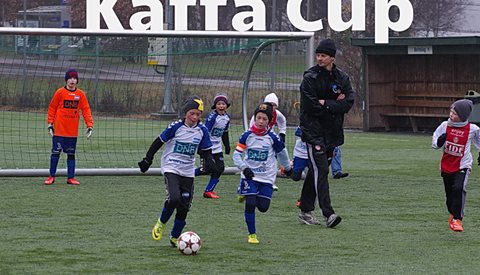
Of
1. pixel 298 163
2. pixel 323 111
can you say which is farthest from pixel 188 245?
pixel 298 163

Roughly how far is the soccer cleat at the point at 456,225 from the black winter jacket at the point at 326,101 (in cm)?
156

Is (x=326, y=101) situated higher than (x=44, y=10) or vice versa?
(x=44, y=10)

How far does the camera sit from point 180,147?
1080 centimetres

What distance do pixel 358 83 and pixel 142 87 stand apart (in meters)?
20.5

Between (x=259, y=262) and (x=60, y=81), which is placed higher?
(x=60, y=81)

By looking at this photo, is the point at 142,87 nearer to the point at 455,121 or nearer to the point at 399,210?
the point at 399,210

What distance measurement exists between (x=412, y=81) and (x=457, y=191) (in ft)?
73.5

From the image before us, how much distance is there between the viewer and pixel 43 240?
10844mm

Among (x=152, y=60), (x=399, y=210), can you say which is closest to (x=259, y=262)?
(x=399, y=210)

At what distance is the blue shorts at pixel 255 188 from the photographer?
11.1 m

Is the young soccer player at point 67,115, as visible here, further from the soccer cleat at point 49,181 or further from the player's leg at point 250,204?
the player's leg at point 250,204

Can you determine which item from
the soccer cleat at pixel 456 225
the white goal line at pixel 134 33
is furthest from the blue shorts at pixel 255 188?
the white goal line at pixel 134 33

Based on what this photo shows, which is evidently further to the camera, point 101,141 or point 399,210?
point 101,141

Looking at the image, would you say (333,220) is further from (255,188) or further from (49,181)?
(49,181)
